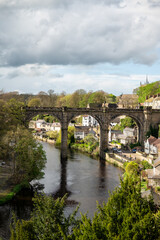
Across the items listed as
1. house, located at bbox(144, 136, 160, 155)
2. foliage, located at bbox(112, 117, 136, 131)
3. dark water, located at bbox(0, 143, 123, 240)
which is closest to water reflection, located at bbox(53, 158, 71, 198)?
dark water, located at bbox(0, 143, 123, 240)

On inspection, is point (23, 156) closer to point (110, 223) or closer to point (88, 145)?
point (110, 223)

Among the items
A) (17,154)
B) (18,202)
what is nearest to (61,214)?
(18,202)

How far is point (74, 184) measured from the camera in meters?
39.6

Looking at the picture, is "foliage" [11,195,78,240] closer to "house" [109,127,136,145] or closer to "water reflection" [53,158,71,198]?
"water reflection" [53,158,71,198]

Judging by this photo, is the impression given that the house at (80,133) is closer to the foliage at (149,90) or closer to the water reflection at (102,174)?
the water reflection at (102,174)

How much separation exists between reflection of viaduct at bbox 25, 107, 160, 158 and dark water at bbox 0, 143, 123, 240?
6172mm

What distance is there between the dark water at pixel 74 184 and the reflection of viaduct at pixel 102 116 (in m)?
6.17

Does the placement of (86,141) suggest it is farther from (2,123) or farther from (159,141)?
(2,123)

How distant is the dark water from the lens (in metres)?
29.0

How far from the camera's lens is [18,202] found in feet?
101

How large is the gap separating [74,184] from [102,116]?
24713mm

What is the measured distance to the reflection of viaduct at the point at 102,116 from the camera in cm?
5707

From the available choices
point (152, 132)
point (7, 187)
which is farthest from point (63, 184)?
point (152, 132)

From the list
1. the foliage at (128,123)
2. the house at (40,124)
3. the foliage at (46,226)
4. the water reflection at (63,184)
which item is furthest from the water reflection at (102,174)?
the house at (40,124)
